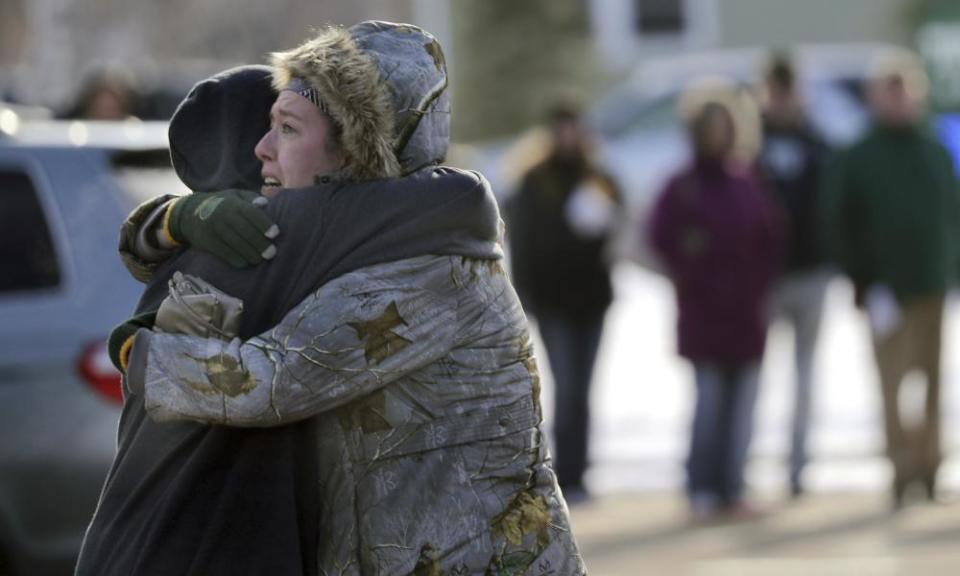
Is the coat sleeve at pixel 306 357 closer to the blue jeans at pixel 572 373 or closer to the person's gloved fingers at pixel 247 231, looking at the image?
the person's gloved fingers at pixel 247 231

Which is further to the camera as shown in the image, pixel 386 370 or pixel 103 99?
pixel 103 99

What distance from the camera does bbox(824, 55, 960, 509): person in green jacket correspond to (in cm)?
966

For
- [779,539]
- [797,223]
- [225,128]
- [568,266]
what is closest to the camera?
[225,128]

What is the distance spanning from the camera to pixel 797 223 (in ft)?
33.4

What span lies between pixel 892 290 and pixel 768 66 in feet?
4.80

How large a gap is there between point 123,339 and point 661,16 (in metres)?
28.9

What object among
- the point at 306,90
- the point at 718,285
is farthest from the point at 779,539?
the point at 306,90

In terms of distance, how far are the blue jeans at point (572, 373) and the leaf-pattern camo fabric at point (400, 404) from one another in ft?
22.7

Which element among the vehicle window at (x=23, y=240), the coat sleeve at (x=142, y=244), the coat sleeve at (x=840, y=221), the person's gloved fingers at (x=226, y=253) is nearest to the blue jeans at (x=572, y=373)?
the coat sleeve at (x=840, y=221)

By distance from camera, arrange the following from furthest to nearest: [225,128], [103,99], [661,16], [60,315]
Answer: [661,16] → [103,99] → [60,315] → [225,128]

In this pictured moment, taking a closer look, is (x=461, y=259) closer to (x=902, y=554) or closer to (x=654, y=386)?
(x=902, y=554)

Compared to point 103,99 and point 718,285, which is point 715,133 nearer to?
point 718,285

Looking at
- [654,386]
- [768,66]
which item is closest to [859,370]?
[654,386]

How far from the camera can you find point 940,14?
93.3ft
